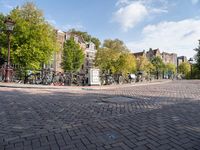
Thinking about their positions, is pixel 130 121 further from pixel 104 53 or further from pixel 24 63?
pixel 104 53

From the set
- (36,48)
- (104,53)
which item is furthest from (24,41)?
(104,53)

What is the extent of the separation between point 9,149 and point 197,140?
3.42m

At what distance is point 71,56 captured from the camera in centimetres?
4297

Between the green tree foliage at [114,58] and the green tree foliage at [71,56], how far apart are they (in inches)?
182

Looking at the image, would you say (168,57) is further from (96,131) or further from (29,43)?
(96,131)

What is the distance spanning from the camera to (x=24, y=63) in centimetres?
2489

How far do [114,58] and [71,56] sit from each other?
9474mm

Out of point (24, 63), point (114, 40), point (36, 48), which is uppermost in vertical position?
point (114, 40)

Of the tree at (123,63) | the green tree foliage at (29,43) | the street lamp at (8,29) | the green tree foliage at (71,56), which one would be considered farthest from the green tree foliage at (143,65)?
the street lamp at (8,29)

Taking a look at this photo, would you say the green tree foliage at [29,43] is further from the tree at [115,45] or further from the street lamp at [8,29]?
the tree at [115,45]

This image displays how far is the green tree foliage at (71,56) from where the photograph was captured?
4288 cm

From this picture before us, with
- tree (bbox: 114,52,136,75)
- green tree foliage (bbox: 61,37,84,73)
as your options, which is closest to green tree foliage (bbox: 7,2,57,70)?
green tree foliage (bbox: 61,37,84,73)

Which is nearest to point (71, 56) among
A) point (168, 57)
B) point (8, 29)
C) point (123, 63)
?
point (123, 63)

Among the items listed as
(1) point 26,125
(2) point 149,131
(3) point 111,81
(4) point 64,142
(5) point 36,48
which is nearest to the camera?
(4) point 64,142
